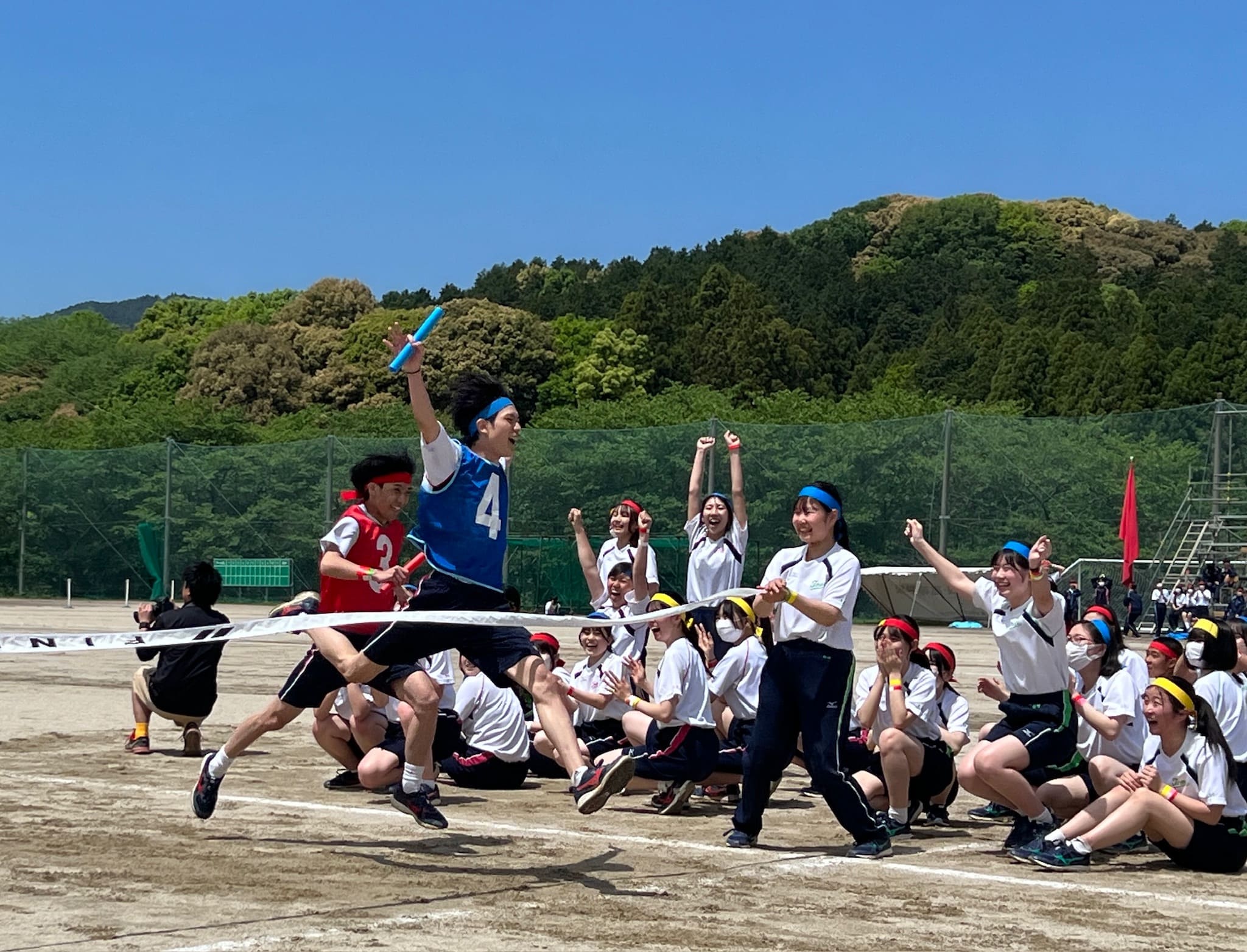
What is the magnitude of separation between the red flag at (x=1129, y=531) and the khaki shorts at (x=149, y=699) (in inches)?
924

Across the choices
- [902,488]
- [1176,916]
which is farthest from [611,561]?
[902,488]

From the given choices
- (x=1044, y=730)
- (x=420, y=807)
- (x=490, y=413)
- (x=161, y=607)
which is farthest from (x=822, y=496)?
(x=161, y=607)

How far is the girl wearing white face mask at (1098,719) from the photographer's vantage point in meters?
8.32

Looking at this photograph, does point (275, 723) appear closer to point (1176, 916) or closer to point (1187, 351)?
point (1176, 916)

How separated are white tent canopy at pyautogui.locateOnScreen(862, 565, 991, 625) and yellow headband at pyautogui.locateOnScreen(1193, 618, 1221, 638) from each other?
75.9ft

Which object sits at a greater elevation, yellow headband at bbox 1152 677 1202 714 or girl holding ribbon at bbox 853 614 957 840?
yellow headband at bbox 1152 677 1202 714

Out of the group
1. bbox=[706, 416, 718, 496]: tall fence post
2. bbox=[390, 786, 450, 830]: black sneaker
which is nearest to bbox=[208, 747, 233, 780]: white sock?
bbox=[390, 786, 450, 830]: black sneaker

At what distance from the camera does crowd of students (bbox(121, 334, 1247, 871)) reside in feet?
25.1

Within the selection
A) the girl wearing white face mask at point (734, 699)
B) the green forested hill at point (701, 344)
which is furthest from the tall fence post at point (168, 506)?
the girl wearing white face mask at point (734, 699)

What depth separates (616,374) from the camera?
75250 mm

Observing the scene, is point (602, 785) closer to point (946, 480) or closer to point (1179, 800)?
point (1179, 800)

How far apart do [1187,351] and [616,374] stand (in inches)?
989

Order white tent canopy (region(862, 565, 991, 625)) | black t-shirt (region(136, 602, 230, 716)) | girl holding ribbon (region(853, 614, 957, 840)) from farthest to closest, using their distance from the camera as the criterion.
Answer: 1. white tent canopy (region(862, 565, 991, 625))
2. black t-shirt (region(136, 602, 230, 716))
3. girl holding ribbon (region(853, 614, 957, 840))

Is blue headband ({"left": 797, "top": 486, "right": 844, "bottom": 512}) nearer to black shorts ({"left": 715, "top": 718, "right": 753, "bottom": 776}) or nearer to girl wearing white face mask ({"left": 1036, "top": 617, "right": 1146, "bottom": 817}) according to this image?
girl wearing white face mask ({"left": 1036, "top": 617, "right": 1146, "bottom": 817})
